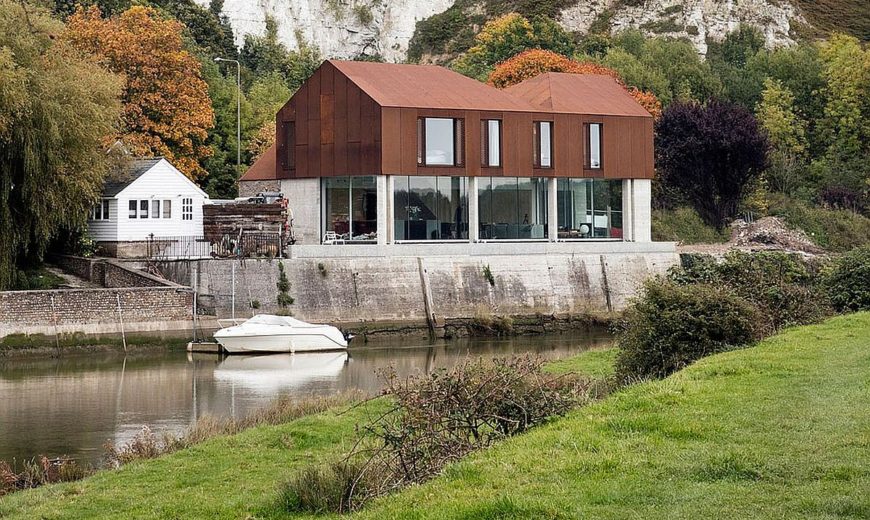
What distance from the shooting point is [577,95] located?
2371 inches

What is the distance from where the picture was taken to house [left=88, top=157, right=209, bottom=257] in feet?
168

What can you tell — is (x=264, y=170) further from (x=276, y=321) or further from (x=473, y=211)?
(x=276, y=321)

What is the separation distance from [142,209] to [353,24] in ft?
278

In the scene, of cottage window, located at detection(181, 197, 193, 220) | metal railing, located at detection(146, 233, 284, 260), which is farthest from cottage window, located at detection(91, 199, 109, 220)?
cottage window, located at detection(181, 197, 193, 220)

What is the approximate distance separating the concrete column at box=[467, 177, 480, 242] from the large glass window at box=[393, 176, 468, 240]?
214 mm

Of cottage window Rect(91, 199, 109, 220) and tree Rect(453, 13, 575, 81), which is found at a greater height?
tree Rect(453, 13, 575, 81)

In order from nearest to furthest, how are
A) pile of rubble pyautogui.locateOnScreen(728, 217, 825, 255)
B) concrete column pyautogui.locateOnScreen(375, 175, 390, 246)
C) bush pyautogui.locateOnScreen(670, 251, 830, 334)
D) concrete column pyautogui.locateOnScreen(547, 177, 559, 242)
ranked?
bush pyautogui.locateOnScreen(670, 251, 830, 334)
concrete column pyautogui.locateOnScreen(375, 175, 390, 246)
concrete column pyautogui.locateOnScreen(547, 177, 559, 242)
pile of rubble pyautogui.locateOnScreen(728, 217, 825, 255)

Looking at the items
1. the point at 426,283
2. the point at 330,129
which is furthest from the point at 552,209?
the point at 330,129

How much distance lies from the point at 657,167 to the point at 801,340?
5308 centimetres

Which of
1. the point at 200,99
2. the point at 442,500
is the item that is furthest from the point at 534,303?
the point at 442,500

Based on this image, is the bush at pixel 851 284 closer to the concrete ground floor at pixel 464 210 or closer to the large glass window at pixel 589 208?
the concrete ground floor at pixel 464 210

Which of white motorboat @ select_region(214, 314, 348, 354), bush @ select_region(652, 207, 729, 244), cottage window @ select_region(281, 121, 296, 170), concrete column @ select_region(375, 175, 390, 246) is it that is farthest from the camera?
bush @ select_region(652, 207, 729, 244)

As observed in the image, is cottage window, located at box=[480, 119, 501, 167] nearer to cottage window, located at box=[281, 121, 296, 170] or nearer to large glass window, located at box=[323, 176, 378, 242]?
large glass window, located at box=[323, 176, 378, 242]

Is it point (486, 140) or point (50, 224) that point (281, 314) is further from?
point (486, 140)
